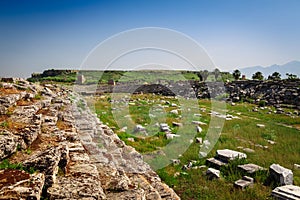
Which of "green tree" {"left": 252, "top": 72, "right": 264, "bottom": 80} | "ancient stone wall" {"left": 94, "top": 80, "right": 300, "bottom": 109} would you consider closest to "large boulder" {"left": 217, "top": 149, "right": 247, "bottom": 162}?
"ancient stone wall" {"left": 94, "top": 80, "right": 300, "bottom": 109}

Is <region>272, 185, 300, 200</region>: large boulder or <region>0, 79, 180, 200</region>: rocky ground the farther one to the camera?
<region>272, 185, 300, 200</region>: large boulder

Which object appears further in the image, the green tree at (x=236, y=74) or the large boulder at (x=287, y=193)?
the green tree at (x=236, y=74)

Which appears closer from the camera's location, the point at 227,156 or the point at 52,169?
the point at 52,169

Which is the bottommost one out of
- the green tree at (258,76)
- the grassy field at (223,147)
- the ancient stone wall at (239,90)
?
the grassy field at (223,147)

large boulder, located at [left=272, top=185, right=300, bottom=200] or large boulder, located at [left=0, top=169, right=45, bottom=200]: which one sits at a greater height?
large boulder, located at [left=0, top=169, right=45, bottom=200]

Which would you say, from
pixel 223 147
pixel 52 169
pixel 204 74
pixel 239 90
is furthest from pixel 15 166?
pixel 204 74

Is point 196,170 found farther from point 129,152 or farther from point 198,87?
point 198,87

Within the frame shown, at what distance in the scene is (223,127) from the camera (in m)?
16.1

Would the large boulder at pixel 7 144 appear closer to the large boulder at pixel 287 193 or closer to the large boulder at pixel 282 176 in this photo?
the large boulder at pixel 287 193

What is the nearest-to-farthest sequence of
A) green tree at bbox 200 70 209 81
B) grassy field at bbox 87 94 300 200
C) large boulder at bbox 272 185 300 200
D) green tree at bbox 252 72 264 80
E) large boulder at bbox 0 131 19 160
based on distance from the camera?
1. large boulder at bbox 0 131 19 160
2. large boulder at bbox 272 185 300 200
3. grassy field at bbox 87 94 300 200
4. green tree at bbox 252 72 264 80
5. green tree at bbox 200 70 209 81

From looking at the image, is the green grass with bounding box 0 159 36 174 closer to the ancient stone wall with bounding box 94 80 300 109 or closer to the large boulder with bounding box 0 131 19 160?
the large boulder with bounding box 0 131 19 160

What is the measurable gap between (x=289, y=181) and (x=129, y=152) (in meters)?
4.85

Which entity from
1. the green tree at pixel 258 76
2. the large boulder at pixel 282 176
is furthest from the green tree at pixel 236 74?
the large boulder at pixel 282 176

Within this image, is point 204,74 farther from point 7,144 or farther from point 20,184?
point 20,184
